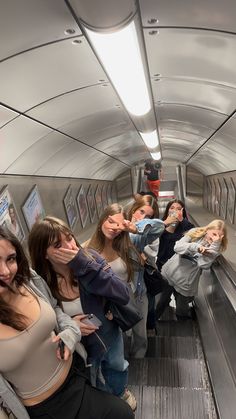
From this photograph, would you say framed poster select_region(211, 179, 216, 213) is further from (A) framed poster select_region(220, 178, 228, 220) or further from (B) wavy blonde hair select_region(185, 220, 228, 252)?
(B) wavy blonde hair select_region(185, 220, 228, 252)

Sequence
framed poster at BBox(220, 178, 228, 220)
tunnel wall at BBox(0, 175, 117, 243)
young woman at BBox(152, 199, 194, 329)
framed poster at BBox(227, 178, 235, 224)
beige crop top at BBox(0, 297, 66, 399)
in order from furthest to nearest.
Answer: framed poster at BBox(220, 178, 228, 220)
framed poster at BBox(227, 178, 235, 224)
tunnel wall at BBox(0, 175, 117, 243)
young woman at BBox(152, 199, 194, 329)
beige crop top at BBox(0, 297, 66, 399)

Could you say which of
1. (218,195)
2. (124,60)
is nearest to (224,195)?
(218,195)

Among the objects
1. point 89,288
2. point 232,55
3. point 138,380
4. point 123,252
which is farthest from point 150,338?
point 232,55

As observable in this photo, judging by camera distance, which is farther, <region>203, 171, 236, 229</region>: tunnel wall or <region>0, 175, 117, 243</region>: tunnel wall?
<region>203, 171, 236, 229</region>: tunnel wall

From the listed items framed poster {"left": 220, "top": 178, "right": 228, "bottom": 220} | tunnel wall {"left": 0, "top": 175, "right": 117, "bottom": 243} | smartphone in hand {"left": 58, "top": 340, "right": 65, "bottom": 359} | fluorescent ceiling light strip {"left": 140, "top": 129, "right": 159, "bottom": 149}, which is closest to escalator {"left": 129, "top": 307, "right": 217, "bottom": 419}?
smartphone in hand {"left": 58, "top": 340, "right": 65, "bottom": 359}

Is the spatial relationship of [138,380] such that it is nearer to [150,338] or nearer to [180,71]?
[150,338]

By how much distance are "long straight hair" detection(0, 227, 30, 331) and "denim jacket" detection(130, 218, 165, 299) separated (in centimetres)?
151

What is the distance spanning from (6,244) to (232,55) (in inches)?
83.6

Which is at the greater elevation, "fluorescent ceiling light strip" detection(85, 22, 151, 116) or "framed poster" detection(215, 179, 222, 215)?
"fluorescent ceiling light strip" detection(85, 22, 151, 116)

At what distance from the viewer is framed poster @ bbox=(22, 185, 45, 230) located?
5488 millimetres

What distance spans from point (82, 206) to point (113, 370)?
7.49m

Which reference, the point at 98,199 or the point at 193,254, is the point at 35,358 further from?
the point at 98,199

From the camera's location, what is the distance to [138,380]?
12.0 ft

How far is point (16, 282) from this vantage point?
2.00 m
